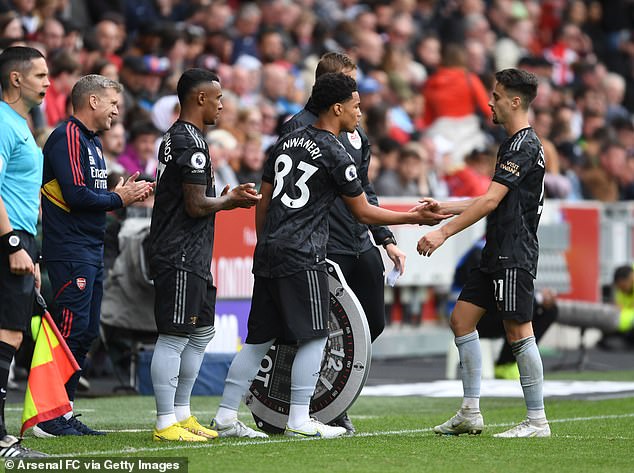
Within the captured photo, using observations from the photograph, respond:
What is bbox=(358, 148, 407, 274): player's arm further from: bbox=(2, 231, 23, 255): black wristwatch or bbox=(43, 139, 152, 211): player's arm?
bbox=(2, 231, 23, 255): black wristwatch

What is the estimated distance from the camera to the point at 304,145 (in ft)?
26.5

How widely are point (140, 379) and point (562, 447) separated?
5.00 metres

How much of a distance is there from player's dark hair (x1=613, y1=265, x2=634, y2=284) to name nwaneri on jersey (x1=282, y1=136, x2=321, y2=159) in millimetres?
10541

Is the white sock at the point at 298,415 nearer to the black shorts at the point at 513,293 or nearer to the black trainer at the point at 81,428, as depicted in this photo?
the black trainer at the point at 81,428

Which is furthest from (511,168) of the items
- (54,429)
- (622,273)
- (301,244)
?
(622,273)

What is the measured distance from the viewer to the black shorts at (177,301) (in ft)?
26.1

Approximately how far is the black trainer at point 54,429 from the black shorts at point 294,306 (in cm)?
131

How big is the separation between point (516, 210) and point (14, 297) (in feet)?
9.87

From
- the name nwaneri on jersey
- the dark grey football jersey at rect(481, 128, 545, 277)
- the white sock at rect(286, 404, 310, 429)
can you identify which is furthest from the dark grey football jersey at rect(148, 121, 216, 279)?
the dark grey football jersey at rect(481, 128, 545, 277)

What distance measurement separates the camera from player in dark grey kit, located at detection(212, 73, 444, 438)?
800cm

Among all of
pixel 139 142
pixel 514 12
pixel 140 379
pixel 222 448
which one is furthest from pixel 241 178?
pixel 514 12

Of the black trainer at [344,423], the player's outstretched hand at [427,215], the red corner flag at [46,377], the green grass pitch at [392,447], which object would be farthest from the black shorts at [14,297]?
the player's outstretched hand at [427,215]

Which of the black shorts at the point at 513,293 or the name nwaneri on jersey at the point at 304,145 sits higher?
the name nwaneri on jersey at the point at 304,145

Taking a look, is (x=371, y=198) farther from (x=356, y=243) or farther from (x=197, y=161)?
(x=197, y=161)
